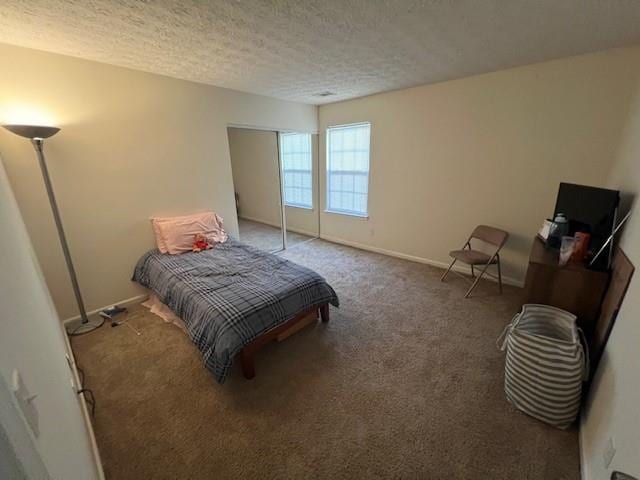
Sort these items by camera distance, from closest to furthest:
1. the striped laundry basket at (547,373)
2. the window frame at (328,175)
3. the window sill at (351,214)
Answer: the striped laundry basket at (547,373) < the window frame at (328,175) < the window sill at (351,214)

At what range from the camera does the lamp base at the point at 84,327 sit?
2408 mm

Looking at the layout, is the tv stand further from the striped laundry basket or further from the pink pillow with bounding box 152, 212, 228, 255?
the pink pillow with bounding box 152, 212, 228, 255

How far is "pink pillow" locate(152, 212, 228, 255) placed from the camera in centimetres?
293

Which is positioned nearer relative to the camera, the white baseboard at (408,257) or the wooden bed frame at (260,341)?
the wooden bed frame at (260,341)

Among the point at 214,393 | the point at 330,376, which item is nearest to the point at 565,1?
the point at 330,376

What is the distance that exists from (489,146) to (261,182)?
3.97m

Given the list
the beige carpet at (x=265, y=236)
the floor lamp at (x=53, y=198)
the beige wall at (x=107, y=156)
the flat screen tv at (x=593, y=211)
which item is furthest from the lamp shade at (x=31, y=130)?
the flat screen tv at (x=593, y=211)

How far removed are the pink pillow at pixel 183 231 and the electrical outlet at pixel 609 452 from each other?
10.9 feet

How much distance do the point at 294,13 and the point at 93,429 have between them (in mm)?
2772

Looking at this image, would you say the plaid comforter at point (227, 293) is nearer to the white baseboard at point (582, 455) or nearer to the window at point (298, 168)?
the white baseboard at point (582, 455)

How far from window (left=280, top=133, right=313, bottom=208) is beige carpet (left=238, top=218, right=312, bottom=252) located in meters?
0.63

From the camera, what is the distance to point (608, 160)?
241 centimetres

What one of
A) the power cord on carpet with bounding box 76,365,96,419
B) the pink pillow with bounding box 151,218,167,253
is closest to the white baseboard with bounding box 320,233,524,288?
the pink pillow with bounding box 151,218,167,253

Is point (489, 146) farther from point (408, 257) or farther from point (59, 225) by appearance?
point (59, 225)
